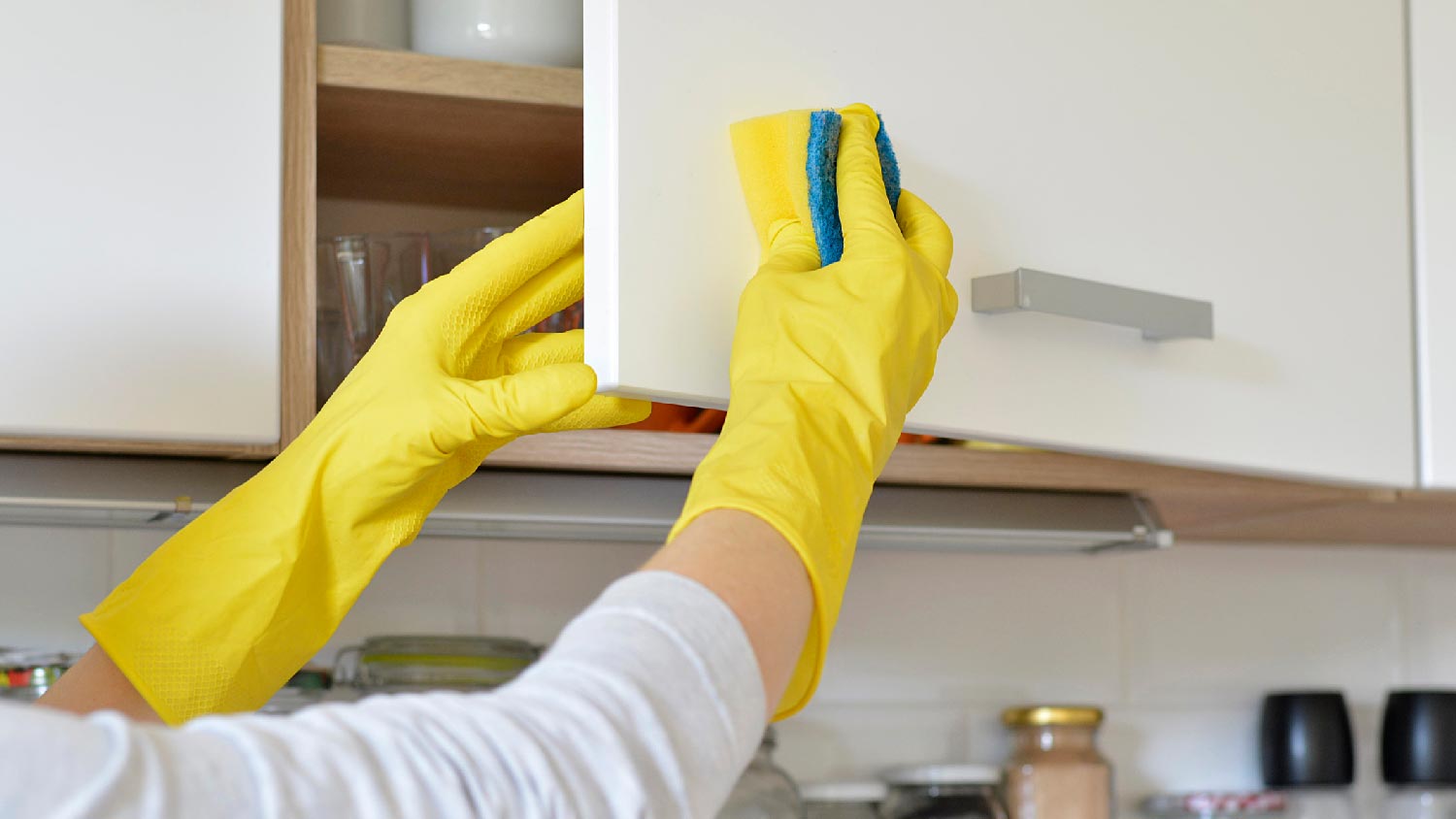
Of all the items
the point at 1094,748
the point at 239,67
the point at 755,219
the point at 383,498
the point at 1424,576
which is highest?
the point at 239,67

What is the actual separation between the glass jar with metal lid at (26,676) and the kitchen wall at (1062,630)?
140 mm

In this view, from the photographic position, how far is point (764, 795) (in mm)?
1050

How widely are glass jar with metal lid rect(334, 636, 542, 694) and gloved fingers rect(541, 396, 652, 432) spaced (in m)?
0.35

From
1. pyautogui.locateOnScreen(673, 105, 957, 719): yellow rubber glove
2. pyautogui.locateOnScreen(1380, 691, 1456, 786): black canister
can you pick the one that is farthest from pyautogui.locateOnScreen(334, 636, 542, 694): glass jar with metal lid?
pyautogui.locateOnScreen(1380, 691, 1456, 786): black canister

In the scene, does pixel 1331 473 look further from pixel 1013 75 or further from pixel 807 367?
pixel 807 367

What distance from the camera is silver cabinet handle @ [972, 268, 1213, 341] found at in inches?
25.8

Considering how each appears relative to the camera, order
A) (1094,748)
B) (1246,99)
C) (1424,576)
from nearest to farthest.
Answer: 1. (1246,99)
2. (1094,748)
3. (1424,576)

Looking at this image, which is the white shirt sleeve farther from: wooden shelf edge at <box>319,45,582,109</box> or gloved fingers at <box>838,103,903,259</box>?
wooden shelf edge at <box>319,45,582,109</box>

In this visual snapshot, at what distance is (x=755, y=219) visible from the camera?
61cm

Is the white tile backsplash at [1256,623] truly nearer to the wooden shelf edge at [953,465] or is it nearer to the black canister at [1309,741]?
the black canister at [1309,741]

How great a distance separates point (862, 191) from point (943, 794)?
0.67 m

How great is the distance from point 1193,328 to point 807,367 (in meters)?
0.29

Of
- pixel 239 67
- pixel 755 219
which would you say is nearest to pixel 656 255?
pixel 755 219

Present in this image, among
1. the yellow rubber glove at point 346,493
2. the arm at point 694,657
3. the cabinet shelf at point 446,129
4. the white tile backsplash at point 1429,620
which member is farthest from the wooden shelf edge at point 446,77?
the white tile backsplash at point 1429,620
